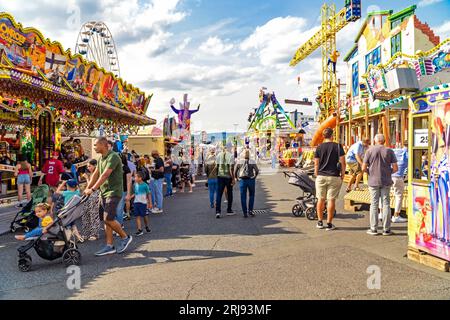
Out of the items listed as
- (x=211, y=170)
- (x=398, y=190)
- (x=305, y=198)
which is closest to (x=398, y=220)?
(x=398, y=190)

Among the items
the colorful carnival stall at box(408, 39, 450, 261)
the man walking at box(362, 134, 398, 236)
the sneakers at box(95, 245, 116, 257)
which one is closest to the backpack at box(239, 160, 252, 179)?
the man walking at box(362, 134, 398, 236)

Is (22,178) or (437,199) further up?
(22,178)

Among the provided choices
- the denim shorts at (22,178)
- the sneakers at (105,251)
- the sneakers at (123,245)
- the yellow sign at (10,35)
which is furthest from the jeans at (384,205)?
the denim shorts at (22,178)

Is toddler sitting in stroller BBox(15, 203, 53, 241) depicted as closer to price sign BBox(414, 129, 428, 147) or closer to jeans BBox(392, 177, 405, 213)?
price sign BBox(414, 129, 428, 147)

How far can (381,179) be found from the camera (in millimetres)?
6336

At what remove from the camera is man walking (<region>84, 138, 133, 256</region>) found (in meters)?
5.55

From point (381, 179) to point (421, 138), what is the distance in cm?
141

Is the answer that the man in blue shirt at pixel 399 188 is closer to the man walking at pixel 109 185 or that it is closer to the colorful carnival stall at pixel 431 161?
the colorful carnival stall at pixel 431 161

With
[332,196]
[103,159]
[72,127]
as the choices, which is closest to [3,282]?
[103,159]

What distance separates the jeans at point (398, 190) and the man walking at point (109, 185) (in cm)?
529

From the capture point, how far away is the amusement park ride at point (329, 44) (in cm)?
4106

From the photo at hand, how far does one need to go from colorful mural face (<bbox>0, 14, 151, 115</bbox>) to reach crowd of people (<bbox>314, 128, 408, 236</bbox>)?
24.6 ft

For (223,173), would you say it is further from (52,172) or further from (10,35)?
(10,35)
